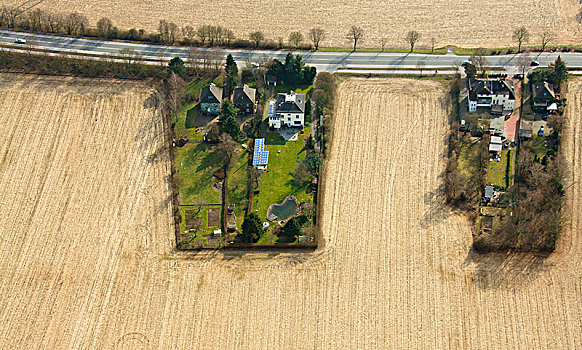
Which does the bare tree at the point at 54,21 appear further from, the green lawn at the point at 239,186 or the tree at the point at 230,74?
the green lawn at the point at 239,186

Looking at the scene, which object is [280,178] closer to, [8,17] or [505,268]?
[505,268]

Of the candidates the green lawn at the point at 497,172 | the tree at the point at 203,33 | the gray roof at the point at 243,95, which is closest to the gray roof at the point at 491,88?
the green lawn at the point at 497,172

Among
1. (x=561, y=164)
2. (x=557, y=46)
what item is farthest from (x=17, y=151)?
(x=557, y=46)

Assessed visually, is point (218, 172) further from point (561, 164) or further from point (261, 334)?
point (561, 164)

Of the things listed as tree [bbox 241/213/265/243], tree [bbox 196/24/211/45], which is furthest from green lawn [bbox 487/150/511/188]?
tree [bbox 196/24/211/45]

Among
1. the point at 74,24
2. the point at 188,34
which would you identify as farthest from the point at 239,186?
the point at 74,24

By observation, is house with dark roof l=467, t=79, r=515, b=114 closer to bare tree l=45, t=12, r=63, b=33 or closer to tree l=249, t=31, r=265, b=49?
tree l=249, t=31, r=265, b=49
